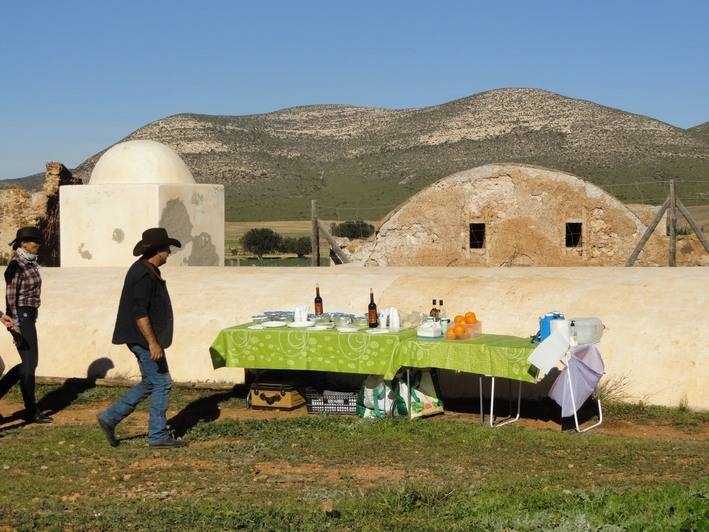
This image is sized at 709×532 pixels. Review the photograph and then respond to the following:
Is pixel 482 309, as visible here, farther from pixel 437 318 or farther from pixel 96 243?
pixel 96 243

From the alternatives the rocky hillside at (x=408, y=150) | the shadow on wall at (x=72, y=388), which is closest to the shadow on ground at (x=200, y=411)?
the shadow on wall at (x=72, y=388)

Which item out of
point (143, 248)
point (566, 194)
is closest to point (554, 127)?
point (566, 194)

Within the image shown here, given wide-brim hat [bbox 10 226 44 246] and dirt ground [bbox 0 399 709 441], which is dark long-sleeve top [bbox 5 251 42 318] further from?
dirt ground [bbox 0 399 709 441]

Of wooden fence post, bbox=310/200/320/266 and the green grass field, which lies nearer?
the green grass field

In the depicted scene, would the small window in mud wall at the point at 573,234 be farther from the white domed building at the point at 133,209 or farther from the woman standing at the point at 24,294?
the woman standing at the point at 24,294

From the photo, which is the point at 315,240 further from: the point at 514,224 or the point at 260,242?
the point at 260,242

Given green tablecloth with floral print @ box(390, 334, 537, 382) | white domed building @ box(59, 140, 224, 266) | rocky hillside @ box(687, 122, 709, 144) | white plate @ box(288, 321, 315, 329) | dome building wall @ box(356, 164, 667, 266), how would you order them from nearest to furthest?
green tablecloth with floral print @ box(390, 334, 537, 382), white plate @ box(288, 321, 315, 329), white domed building @ box(59, 140, 224, 266), dome building wall @ box(356, 164, 667, 266), rocky hillside @ box(687, 122, 709, 144)

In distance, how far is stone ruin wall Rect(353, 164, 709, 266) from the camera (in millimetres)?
18750

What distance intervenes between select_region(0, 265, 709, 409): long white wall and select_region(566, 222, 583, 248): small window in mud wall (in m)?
8.07

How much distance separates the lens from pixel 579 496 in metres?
5.96

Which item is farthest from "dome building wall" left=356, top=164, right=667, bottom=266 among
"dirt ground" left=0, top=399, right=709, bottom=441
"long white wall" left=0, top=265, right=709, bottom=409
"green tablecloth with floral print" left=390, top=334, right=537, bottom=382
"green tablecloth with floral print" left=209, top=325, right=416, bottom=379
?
"green tablecloth with floral print" left=390, top=334, right=537, bottom=382

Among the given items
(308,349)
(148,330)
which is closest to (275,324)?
(308,349)

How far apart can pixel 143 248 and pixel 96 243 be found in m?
5.99

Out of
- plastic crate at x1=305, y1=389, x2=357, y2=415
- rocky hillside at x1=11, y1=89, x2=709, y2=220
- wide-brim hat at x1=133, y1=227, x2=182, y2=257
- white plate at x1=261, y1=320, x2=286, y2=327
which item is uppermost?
rocky hillside at x1=11, y1=89, x2=709, y2=220
